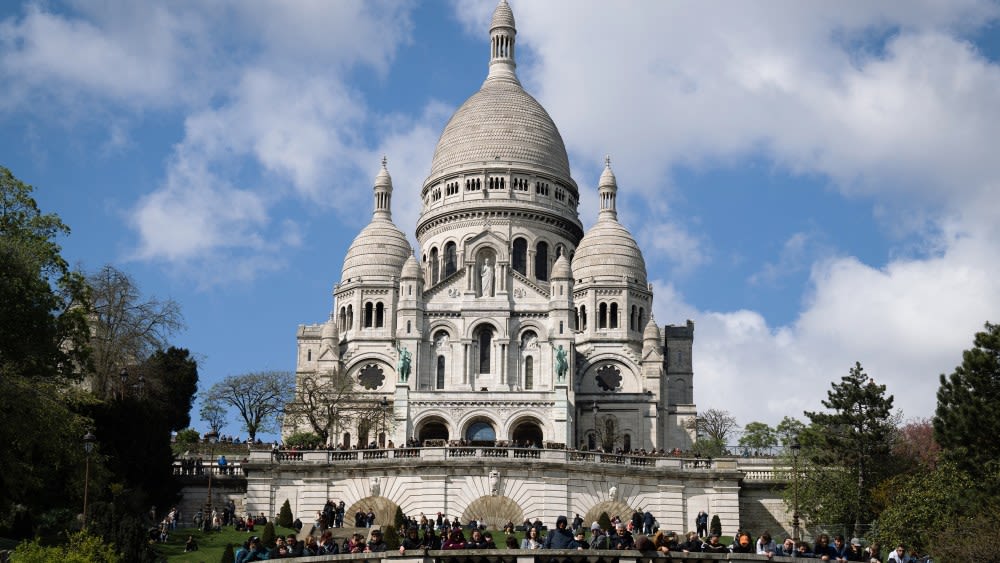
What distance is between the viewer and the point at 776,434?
98.6 metres

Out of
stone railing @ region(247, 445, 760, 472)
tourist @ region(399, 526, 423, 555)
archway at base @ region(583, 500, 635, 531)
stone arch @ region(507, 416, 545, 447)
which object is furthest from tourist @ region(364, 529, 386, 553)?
stone arch @ region(507, 416, 545, 447)

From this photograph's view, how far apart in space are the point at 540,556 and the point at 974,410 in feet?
64.1

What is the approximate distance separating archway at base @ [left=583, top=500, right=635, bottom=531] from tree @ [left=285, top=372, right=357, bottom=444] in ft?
57.9

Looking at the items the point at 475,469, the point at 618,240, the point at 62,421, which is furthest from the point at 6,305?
the point at 618,240

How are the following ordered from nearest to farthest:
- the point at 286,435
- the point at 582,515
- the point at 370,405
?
the point at 582,515 → the point at 286,435 → the point at 370,405

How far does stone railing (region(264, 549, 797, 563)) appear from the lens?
3634 cm

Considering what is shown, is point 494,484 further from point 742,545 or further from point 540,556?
point 742,545

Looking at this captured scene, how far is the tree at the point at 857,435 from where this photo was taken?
58.9 metres

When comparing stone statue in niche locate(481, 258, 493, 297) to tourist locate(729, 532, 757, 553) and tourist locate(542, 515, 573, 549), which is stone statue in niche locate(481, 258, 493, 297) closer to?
tourist locate(729, 532, 757, 553)

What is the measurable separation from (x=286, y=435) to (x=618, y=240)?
99.1ft

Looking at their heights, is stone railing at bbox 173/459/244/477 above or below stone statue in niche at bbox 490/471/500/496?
above

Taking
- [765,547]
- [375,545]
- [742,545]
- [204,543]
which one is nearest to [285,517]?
[204,543]

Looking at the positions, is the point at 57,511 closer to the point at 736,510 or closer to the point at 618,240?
the point at 736,510

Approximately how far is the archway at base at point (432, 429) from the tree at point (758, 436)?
71.7 ft
